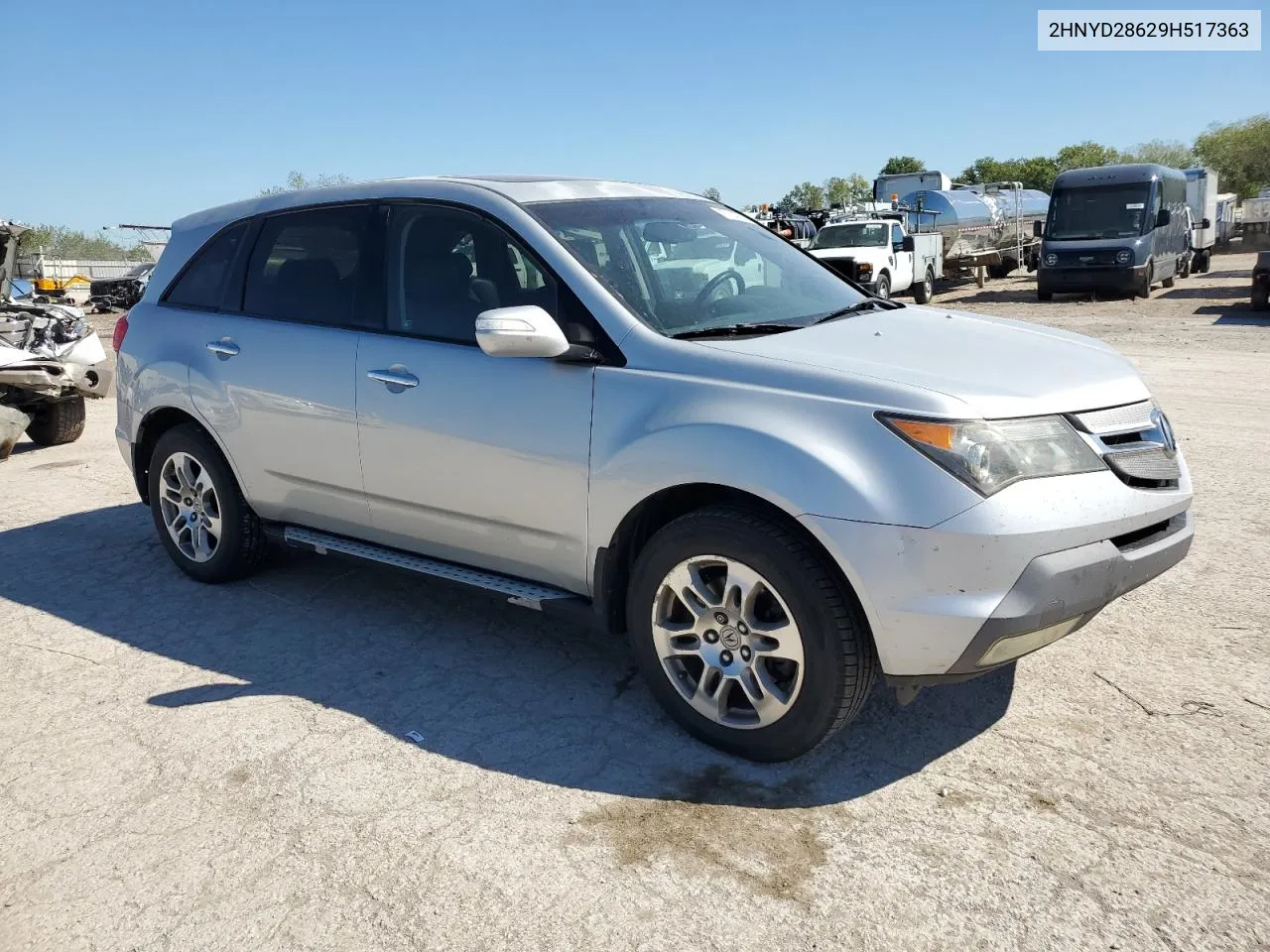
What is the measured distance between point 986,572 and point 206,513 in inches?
148

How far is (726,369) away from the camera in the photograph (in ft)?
11.0

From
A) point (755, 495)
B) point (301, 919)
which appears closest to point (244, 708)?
point (301, 919)

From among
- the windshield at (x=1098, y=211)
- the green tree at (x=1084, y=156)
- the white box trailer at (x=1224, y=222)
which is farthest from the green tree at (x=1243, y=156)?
the windshield at (x=1098, y=211)

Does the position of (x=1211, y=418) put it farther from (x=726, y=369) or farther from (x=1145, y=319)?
(x=1145, y=319)

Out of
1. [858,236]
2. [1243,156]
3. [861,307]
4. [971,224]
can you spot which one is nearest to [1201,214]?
[971,224]

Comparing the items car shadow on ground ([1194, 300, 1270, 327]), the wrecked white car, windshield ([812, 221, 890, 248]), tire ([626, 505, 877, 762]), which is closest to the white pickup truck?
windshield ([812, 221, 890, 248])

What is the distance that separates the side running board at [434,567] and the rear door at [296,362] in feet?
0.23

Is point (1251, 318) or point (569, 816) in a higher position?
point (1251, 318)

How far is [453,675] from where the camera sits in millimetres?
4129

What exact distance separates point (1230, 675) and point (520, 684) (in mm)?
2562

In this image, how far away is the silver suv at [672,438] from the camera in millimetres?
2994

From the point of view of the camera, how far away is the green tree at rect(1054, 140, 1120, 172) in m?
94.8

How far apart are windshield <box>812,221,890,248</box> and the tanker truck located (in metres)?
4.13

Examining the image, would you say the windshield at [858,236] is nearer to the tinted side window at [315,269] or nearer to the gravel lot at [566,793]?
the gravel lot at [566,793]
